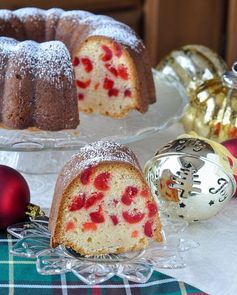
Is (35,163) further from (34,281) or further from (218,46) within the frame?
(218,46)

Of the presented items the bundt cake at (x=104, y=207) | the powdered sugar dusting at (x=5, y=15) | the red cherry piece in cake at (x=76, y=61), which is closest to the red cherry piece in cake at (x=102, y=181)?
the bundt cake at (x=104, y=207)

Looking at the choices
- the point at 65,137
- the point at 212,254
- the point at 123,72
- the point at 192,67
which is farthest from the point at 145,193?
the point at 192,67

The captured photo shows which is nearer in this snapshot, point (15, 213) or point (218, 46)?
point (15, 213)

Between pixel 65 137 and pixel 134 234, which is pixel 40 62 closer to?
pixel 65 137

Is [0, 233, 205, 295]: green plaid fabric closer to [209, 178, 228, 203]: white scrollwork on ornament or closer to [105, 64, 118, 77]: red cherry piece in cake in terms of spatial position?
[209, 178, 228, 203]: white scrollwork on ornament

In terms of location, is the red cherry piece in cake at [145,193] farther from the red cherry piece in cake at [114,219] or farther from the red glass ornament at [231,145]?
the red glass ornament at [231,145]

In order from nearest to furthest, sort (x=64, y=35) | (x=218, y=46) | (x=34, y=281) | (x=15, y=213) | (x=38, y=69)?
1. (x=34, y=281)
2. (x=15, y=213)
3. (x=38, y=69)
4. (x=64, y=35)
5. (x=218, y=46)

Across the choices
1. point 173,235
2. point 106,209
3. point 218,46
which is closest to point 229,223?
point 173,235
